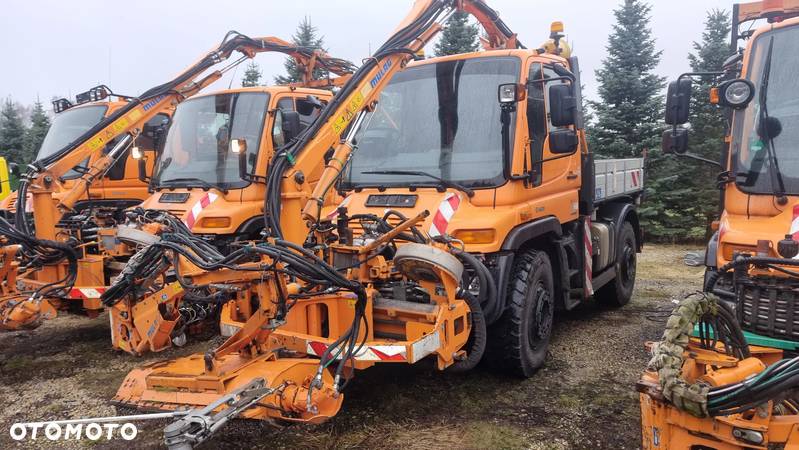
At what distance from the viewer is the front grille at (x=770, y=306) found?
112 inches

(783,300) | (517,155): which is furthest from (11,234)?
(783,300)

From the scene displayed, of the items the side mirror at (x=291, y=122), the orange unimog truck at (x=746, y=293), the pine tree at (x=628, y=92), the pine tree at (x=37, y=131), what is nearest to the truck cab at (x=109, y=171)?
the side mirror at (x=291, y=122)

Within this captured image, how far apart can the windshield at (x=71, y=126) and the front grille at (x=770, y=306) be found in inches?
323

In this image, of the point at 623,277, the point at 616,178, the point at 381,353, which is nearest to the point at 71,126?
the point at 381,353

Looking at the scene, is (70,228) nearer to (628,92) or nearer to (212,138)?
(212,138)

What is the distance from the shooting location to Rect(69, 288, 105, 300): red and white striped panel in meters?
5.47

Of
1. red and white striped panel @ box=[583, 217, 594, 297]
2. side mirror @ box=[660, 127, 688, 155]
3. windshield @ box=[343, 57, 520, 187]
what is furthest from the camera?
red and white striped panel @ box=[583, 217, 594, 297]

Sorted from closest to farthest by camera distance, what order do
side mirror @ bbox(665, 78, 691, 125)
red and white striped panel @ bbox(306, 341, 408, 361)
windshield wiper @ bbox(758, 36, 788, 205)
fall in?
red and white striped panel @ bbox(306, 341, 408, 361), windshield wiper @ bbox(758, 36, 788, 205), side mirror @ bbox(665, 78, 691, 125)

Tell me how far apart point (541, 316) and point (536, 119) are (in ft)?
5.32

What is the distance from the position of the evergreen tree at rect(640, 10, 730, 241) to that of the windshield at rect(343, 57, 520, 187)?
10.1 meters

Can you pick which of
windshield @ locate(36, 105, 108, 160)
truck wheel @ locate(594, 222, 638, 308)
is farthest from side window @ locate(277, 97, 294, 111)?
truck wheel @ locate(594, 222, 638, 308)

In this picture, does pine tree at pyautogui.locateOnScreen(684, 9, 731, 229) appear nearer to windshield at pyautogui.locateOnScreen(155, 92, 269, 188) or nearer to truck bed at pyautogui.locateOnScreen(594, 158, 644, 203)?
truck bed at pyautogui.locateOnScreen(594, 158, 644, 203)

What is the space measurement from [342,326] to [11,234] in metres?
3.39

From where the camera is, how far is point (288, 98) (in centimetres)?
667
